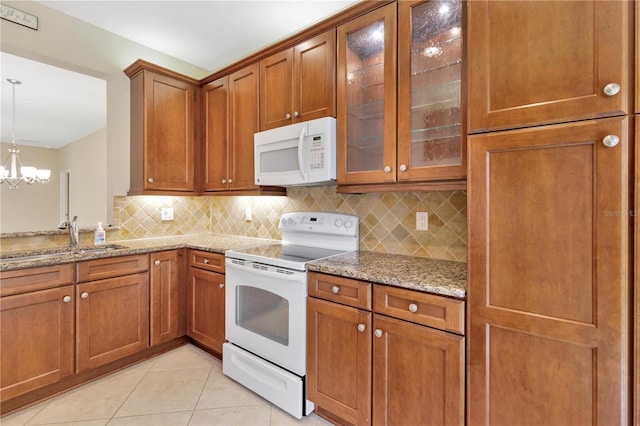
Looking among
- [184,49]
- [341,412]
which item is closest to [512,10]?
[341,412]

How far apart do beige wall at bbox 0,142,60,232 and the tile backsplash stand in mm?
702

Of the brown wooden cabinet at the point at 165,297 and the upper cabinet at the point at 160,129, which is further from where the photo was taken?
the upper cabinet at the point at 160,129

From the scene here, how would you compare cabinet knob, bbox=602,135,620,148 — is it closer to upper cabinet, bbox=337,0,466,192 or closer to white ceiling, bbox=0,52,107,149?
upper cabinet, bbox=337,0,466,192

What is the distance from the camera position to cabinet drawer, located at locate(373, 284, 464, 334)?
1.24 metres

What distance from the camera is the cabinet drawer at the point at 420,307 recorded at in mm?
1238

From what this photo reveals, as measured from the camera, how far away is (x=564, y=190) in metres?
1.03

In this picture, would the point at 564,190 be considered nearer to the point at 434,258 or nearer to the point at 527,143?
the point at 527,143

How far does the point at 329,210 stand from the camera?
234 centimetres

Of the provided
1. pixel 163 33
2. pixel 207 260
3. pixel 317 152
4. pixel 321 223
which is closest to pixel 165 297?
pixel 207 260

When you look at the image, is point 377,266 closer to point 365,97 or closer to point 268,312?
point 268,312

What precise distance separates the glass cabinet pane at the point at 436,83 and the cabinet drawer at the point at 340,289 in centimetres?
72

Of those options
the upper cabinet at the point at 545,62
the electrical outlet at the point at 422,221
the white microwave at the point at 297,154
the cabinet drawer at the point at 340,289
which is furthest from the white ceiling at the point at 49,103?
the upper cabinet at the point at 545,62

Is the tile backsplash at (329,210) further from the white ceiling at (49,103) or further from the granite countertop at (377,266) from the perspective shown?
the white ceiling at (49,103)

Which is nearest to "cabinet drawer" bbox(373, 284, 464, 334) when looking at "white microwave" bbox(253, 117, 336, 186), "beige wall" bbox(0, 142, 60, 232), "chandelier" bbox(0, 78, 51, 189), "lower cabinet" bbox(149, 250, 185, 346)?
"white microwave" bbox(253, 117, 336, 186)
